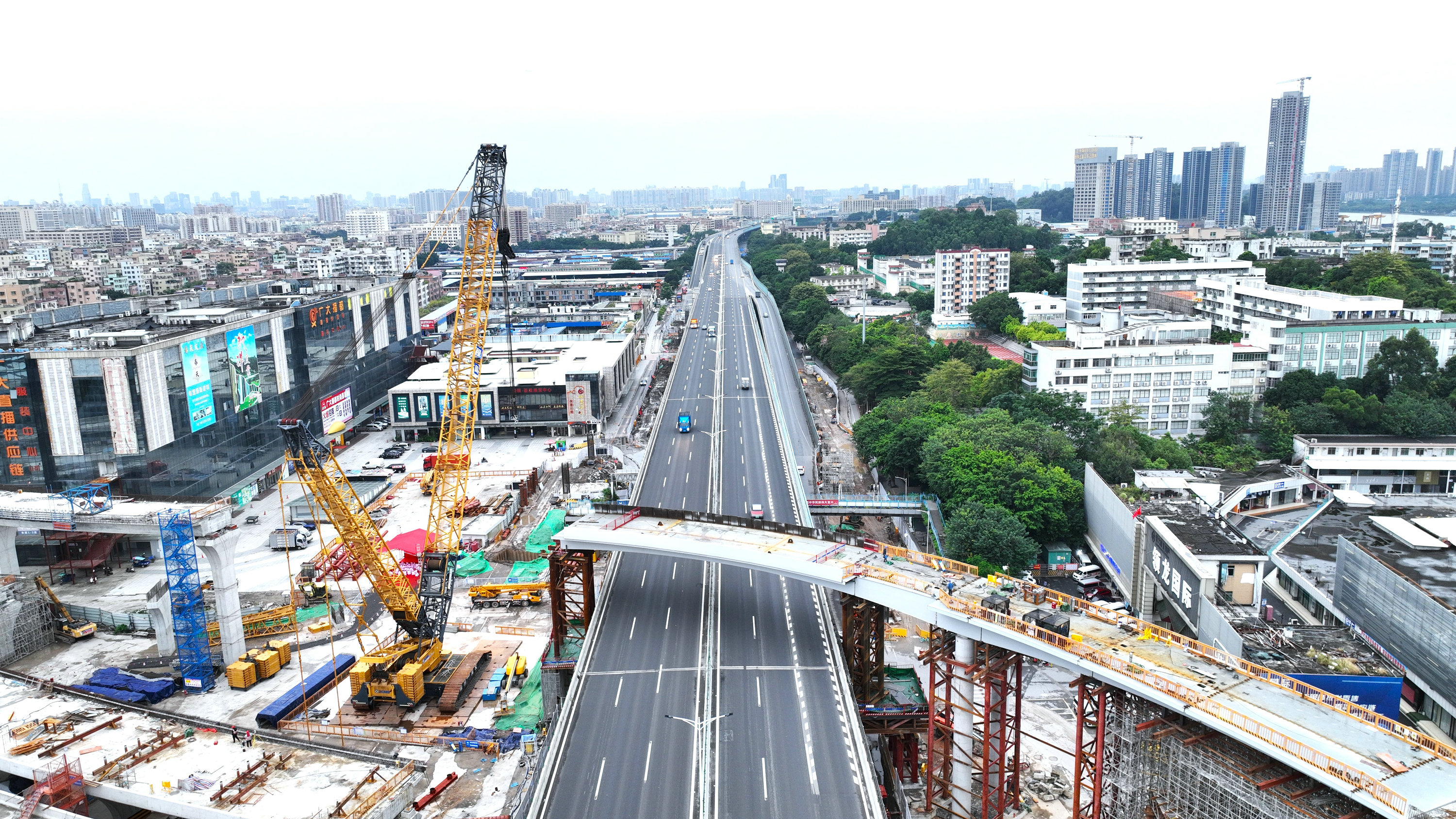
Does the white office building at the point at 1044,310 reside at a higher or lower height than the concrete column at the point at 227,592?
higher

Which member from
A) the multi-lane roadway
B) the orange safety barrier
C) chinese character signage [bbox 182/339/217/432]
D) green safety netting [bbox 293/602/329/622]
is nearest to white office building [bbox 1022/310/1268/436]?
the multi-lane roadway

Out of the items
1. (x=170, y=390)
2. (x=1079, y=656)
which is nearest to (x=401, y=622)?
(x=170, y=390)

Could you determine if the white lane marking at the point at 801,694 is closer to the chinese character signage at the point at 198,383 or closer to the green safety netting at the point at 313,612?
the green safety netting at the point at 313,612

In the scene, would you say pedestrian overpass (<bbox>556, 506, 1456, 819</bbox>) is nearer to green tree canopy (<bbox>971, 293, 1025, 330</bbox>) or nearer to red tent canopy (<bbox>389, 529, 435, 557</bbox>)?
red tent canopy (<bbox>389, 529, 435, 557</bbox>)

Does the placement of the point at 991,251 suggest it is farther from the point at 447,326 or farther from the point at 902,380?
the point at 447,326

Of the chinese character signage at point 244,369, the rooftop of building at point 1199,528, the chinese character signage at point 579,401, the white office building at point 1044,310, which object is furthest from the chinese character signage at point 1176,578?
the white office building at point 1044,310

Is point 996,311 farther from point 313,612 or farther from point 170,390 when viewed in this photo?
point 170,390

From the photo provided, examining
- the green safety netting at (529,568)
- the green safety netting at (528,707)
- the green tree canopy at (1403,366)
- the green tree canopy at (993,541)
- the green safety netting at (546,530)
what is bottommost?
the green safety netting at (528,707)
